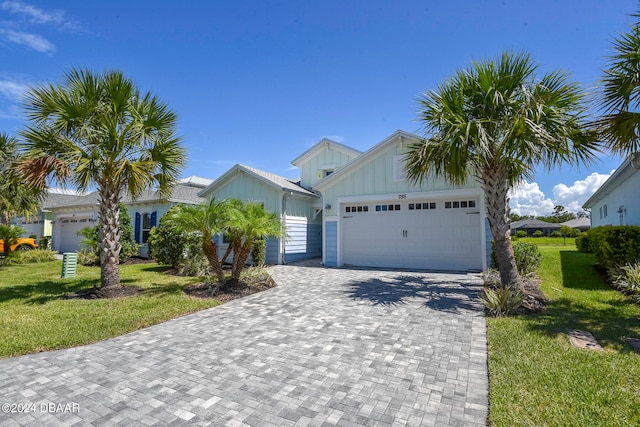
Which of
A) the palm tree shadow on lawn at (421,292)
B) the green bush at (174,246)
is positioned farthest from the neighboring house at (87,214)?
the palm tree shadow on lawn at (421,292)

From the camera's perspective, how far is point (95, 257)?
49.2 feet

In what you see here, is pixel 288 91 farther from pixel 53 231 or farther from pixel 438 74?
pixel 53 231

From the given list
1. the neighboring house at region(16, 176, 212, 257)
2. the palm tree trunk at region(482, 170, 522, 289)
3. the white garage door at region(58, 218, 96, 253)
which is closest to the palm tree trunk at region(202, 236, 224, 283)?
the neighboring house at region(16, 176, 212, 257)

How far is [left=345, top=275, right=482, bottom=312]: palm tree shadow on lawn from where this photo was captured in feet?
22.7

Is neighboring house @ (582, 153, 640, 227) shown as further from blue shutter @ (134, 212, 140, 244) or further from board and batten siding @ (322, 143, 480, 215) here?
blue shutter @ (134, 212, 140, 244)

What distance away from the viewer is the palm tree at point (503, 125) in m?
6.85

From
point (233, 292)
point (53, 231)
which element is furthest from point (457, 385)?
point (53, 231)

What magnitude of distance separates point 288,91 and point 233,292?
7798 mm

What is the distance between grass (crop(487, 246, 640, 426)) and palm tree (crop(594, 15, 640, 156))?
3343mm

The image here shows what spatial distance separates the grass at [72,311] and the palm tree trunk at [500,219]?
663 cm

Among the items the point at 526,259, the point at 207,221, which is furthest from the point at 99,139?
the point at 526,259

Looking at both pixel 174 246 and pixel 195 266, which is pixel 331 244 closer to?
pixel 195 266

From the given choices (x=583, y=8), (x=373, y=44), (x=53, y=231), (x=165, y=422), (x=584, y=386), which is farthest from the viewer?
(x=53, y=231)

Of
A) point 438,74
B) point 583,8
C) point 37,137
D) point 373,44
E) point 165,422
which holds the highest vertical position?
point 373,44
